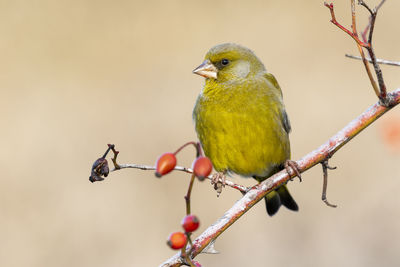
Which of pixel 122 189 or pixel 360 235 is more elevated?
pixel 122 189

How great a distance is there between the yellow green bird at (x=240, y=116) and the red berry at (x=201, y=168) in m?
1.73

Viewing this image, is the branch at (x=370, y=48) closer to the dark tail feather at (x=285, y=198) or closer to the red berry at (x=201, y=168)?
the red berry at (x=201, y=168)

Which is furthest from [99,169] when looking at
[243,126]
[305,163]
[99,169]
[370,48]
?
[243,126]

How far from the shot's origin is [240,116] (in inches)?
163

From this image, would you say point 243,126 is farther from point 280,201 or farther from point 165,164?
point 165,164

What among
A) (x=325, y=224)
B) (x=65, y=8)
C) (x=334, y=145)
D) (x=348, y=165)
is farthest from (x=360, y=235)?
(x=65, y=8)

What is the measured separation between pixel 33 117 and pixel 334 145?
6309 millimetres

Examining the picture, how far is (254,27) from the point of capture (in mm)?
9734

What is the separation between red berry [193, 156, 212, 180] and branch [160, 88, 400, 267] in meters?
0.34

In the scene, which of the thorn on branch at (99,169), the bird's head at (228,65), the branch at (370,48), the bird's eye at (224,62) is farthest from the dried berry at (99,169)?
A: the bird's eye at (224,62)

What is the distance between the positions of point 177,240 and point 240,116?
1.85 meters

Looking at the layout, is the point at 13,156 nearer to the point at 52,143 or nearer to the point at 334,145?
the point at 52,143

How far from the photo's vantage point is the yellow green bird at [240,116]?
4.16 m

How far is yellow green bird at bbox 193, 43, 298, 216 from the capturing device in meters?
4.16
